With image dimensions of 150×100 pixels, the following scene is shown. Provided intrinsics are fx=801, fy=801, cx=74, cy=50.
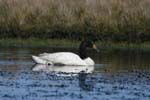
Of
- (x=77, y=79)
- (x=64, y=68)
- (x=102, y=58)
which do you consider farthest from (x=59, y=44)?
(x=77, y=79)

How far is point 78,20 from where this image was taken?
33219 millimetres

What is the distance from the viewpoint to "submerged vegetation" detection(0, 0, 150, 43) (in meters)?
32.3

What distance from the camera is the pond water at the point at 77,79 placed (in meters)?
18.1

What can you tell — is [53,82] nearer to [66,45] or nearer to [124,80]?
[124,80]

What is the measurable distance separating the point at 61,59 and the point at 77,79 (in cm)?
406

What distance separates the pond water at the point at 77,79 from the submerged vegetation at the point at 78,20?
13.2ft

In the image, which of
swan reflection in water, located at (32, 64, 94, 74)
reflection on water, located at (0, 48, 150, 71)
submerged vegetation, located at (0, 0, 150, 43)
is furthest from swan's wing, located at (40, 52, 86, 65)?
submerged vegetation, located at (0, 0, 150, 43)

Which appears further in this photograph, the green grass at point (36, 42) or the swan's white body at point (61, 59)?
the green grass at point (36, 42)

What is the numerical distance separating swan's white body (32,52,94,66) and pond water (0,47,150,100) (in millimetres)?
301

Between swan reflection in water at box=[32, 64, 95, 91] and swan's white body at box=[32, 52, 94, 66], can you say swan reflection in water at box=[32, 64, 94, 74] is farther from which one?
swan's white body at box=[32, 52, 94, 66]

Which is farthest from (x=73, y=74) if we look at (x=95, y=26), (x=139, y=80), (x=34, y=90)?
(x=95, y=26)

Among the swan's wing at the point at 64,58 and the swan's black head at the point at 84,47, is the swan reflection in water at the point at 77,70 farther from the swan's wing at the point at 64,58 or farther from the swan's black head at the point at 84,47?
the swan's black head at the point at 84,47

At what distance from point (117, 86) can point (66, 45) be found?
11633 mm

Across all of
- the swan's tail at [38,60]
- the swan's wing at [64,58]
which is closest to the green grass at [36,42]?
the swan's tail at [38,60]
